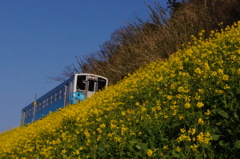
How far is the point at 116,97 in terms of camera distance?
10.8 metres

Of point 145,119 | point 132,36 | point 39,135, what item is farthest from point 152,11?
point 145,119

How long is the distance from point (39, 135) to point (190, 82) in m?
5.06

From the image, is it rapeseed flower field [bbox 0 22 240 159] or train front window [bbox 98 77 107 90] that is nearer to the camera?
rapeseed flower field [bbox 0 22 240 159]

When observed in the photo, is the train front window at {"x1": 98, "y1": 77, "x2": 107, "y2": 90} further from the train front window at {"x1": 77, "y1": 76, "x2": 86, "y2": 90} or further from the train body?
the train front window at {"x1": 77, "y1": 76, "x2": 86, "y2": 90}

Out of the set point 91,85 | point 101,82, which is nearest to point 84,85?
point 91,85

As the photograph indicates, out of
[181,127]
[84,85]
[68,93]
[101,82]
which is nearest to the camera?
[181,127]

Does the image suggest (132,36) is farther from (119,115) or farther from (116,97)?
(119,115)

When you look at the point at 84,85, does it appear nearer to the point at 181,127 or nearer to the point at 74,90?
the point at 74,90

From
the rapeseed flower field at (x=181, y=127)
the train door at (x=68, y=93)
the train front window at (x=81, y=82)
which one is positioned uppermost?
the train front window at (x=81, y=82)

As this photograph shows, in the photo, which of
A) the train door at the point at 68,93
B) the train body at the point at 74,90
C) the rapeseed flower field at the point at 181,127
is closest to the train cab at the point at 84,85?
the train body at the point at 74,90

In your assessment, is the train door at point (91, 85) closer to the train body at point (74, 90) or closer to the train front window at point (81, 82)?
the train body at point (74, 90)

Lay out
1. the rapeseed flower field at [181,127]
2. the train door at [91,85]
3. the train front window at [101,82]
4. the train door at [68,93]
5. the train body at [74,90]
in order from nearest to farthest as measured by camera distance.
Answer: the rapeseed flower field at [181,127]
the train body at [74,90]
the train door at [68,93]
the train door at [91,85]
the train front window at [101,82]

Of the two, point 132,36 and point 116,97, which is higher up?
point 132,36

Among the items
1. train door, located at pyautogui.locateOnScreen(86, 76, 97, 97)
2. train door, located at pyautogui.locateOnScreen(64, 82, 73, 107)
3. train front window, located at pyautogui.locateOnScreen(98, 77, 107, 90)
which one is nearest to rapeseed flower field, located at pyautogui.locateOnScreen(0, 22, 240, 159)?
train door, located at pyautogui.locateOnScreen(64, 82, 73, 107)
